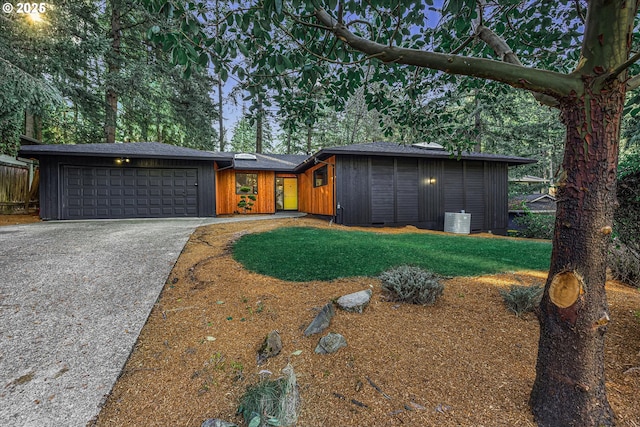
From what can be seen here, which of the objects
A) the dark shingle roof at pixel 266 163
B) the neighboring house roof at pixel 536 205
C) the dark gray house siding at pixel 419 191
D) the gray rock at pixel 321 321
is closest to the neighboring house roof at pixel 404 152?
the dark gray house siding at pixel 419 191

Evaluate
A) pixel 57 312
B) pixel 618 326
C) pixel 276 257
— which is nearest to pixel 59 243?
pixel 57 312

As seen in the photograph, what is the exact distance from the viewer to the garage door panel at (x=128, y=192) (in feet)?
31.0

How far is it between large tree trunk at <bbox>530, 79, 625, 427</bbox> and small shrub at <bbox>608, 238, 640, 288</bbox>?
102 inches

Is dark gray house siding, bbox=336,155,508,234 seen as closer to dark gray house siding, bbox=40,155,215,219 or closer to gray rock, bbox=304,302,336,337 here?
dark gray house siding, bbox=40,155,215,219

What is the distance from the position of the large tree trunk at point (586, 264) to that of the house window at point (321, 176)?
8691mm

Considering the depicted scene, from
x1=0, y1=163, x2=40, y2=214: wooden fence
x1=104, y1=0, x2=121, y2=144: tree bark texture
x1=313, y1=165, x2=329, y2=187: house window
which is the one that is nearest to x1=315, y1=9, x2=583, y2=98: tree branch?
x1=313, y1=165, x2=329, y2=187: house window

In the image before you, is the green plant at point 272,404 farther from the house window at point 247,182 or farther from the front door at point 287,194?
the front door at point 287,194

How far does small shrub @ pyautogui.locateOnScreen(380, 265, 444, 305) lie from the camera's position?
8.59 ft

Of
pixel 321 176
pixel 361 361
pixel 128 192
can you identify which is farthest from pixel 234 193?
pixel 361 361

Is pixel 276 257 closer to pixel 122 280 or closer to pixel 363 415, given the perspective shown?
pixel 122 280

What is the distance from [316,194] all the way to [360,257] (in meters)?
7.17

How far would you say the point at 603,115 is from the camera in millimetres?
1301

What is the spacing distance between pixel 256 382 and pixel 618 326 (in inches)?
110

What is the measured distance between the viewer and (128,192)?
9.91 m
